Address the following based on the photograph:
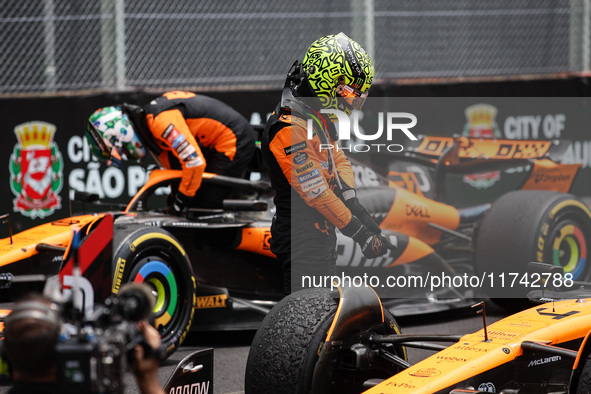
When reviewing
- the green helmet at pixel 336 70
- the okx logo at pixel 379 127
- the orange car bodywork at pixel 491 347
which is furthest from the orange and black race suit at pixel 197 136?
the orange car bodywork at pixel 491 347

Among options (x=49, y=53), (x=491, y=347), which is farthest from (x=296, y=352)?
(x=49, y=53)

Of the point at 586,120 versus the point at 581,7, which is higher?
the point at 581,7

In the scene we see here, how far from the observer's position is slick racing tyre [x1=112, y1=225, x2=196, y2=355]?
553cm

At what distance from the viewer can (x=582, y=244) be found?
5262 millimetres

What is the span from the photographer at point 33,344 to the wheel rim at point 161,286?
3402 mm

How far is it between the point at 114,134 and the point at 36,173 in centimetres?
225

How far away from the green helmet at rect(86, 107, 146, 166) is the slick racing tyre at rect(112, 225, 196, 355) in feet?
3.81

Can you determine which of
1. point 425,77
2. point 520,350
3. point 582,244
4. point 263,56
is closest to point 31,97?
point 263,56

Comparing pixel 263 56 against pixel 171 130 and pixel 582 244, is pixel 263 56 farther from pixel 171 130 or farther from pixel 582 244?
pixel 582 244

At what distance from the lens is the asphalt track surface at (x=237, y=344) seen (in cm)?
523

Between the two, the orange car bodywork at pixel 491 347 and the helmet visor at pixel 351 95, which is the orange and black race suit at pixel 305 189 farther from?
the orange car bodywork at pixel 491 347

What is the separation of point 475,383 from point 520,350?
0.91 feet

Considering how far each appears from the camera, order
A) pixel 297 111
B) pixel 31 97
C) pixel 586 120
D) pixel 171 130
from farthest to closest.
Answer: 1. pixel 586 120
2. pixel 31 97
3. pixel 171 130
4. pixel 297 111

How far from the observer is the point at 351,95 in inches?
173
